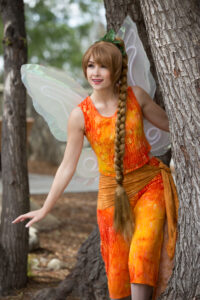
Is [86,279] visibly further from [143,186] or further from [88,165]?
[143,186]

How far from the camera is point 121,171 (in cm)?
263

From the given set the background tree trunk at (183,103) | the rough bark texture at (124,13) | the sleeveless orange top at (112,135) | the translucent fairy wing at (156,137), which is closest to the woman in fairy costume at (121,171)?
the sleeveless orange top at (112,135)

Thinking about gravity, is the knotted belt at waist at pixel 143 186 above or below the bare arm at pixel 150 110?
below

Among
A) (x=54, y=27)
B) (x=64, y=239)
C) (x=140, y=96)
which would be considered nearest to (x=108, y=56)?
(x=140, y=96)

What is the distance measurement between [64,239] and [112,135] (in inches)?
140

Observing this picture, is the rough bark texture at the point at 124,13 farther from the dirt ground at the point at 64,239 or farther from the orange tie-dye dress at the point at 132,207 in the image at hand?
the dirt ground at the point at 64,239

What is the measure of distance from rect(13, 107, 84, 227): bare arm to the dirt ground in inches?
51.8

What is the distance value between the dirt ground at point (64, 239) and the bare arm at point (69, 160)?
4.32 ft

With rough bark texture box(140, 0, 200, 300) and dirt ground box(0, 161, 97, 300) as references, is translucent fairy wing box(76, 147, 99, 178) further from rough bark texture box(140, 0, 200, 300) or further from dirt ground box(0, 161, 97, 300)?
dirt ground box(0, 161, 97, 300)

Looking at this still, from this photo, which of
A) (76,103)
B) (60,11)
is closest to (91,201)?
(76,103)

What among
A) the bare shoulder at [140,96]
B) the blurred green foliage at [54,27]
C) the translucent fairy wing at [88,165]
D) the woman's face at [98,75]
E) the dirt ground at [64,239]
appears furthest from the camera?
the blurred green foliage at [54,27]

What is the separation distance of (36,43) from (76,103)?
43.6 feet

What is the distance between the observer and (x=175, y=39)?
2381mm

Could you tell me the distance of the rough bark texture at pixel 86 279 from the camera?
359cm
